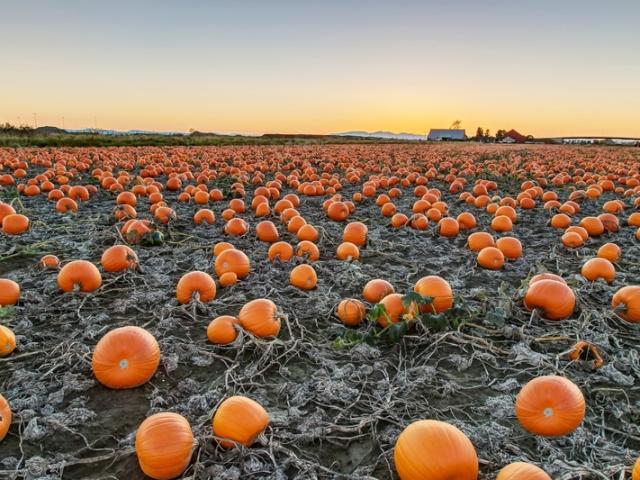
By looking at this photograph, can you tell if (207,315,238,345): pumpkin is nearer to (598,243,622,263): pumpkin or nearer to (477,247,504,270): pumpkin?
(477,247,504,270): pumpkin

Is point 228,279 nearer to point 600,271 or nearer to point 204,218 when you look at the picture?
point 204,218

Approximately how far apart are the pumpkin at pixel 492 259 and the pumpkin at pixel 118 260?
385 centimetres

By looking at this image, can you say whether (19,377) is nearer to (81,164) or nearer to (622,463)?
(622,463)

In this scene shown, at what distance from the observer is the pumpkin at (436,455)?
→ 79.7 inches

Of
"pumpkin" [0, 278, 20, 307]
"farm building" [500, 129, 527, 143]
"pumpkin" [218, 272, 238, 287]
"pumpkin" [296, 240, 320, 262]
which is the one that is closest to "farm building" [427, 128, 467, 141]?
"farm building" [500, 129, 527, 143]

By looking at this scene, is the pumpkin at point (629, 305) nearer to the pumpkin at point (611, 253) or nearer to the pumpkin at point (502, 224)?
the pumpkin at point (611, 253)

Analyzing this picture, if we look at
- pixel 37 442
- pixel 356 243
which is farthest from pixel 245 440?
pixel 356 243

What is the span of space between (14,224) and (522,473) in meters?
6.69

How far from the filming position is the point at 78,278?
4266 millimetres

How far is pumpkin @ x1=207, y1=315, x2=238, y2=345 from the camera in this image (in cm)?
341

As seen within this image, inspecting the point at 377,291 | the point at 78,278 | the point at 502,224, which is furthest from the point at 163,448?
the point at 502,224

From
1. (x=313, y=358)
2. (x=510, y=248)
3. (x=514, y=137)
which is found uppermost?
(x=514, y=137)

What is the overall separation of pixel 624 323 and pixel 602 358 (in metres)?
0.77

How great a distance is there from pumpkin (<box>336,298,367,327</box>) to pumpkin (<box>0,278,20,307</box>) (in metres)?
2.81
